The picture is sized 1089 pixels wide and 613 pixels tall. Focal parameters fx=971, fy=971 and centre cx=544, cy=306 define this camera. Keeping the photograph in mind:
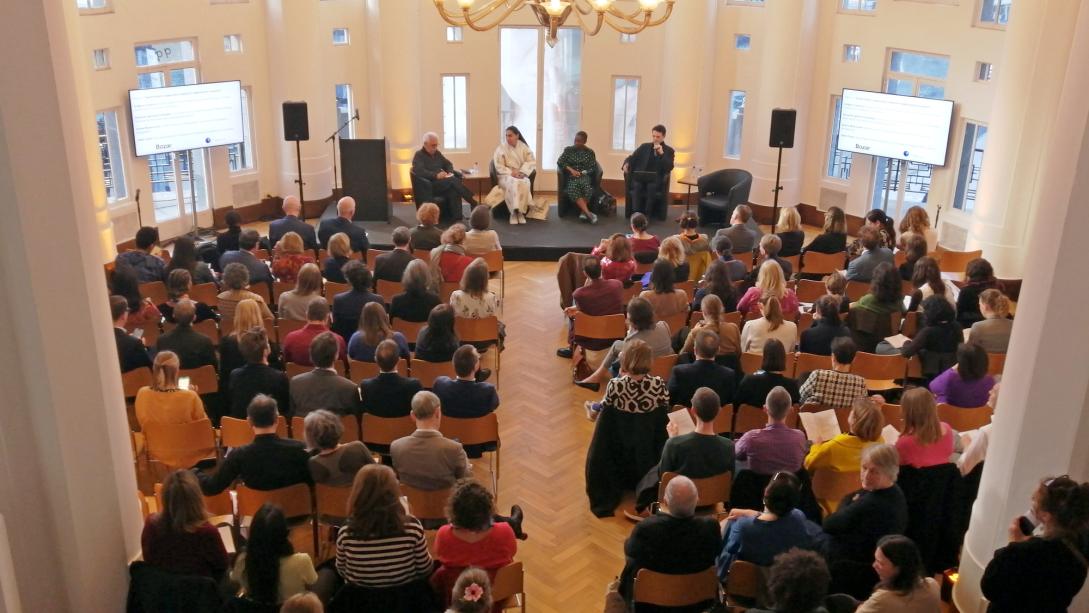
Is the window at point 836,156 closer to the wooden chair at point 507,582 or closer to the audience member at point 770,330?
the audience member at point 770,330

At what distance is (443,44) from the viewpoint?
14898 millimetres

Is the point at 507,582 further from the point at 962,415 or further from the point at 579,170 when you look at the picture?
the point at 579,170

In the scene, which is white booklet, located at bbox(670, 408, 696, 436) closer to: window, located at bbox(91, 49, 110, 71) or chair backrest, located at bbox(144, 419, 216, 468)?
chair backrest, located at bbox(144, 419, 216, 468)

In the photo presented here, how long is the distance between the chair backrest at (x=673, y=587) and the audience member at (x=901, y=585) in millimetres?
851

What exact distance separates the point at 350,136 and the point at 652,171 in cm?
476

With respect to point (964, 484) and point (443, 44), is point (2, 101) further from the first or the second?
point (443, 44)

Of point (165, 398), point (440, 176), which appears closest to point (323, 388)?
point (165, 398)

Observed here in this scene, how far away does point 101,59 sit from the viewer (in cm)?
1136

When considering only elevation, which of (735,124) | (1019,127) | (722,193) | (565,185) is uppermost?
(1019,127)

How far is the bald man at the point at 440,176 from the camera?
42.1 ft

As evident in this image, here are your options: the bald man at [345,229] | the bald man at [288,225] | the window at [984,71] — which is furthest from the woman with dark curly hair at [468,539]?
the window at [984,71]

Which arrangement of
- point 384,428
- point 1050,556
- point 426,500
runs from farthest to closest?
point 384,428
point 426,500
point 1050,556

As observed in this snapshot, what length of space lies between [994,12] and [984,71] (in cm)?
71

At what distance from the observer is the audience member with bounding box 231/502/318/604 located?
4344mm
